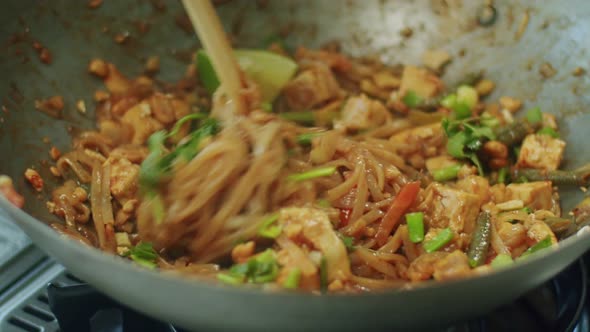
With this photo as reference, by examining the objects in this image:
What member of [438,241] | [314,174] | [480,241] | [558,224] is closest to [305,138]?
[314,174]

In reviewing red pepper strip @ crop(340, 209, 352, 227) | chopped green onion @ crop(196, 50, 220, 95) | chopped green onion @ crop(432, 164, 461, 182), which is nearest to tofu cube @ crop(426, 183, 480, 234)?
chopped green onion @ crop(432, 164, 461, 182)

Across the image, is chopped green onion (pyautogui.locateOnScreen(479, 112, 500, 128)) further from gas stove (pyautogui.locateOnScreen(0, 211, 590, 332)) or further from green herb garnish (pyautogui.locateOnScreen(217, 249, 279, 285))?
green herb garnish (pyautogui.locateOnScreen(217, 249, 279, 285))

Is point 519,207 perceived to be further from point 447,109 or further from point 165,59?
point 165,59

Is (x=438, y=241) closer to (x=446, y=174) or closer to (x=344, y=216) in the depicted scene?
(x=344, y=216)

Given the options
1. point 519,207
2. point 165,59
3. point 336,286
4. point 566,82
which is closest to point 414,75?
point 566,82

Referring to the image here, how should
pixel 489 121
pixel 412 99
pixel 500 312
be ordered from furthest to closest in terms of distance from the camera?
pixel 412 99 < pixel 489 121 < pixel 500 312
